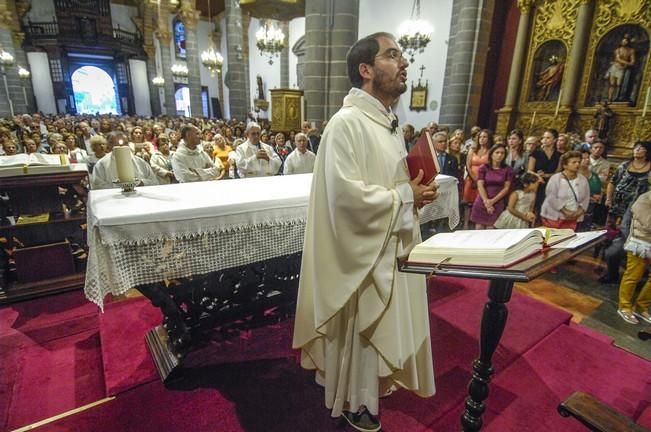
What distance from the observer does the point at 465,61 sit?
27.5ft

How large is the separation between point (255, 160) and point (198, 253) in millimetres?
3289

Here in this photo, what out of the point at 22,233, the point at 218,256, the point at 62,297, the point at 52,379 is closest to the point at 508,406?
the point at 218,256

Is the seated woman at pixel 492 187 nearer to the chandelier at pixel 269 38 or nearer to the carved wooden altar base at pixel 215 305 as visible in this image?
the carved wooden altar base at pixel 215 305

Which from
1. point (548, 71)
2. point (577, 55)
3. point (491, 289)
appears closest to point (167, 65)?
point (548, 71)

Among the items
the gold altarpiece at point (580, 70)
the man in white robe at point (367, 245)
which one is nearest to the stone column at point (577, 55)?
the gold altarpiece at point (580, 70)

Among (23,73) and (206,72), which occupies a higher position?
(206,72)

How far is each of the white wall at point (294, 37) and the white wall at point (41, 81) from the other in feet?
63.1

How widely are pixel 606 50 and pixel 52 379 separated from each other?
10497mm

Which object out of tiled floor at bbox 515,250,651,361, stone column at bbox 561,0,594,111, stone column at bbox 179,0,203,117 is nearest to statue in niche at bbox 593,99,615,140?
stone column at bbox 561,0,594,111

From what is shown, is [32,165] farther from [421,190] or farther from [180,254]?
[421,190]

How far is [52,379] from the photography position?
7.35ft

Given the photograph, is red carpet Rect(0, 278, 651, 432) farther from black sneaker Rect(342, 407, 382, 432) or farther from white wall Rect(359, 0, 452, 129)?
white wall Rect(359, 0, 452, 129)

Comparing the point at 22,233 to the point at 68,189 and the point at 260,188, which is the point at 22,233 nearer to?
the point at 68,189

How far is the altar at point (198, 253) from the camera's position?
184cm
